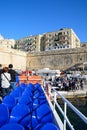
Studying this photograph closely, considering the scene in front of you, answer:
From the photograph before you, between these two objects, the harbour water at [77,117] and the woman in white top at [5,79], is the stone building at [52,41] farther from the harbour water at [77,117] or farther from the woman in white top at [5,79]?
the woman in white top at [5,79]

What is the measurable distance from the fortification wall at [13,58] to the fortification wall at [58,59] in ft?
7.96

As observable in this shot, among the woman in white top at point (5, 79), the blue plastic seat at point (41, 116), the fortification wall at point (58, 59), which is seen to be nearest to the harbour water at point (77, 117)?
the woman in white top at point (5, 79)

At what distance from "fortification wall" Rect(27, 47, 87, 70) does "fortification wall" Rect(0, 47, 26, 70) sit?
243 cm

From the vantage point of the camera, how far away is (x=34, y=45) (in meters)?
95.2

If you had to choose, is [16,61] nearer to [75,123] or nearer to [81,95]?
[81,95]

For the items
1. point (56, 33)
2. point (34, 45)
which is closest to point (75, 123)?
point (56, 33)

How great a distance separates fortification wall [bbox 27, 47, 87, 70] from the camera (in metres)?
55.7

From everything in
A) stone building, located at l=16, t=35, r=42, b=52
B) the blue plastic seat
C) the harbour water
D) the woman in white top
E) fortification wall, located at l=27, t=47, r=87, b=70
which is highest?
stone building, located at l=16, t=35, r=42, b=52

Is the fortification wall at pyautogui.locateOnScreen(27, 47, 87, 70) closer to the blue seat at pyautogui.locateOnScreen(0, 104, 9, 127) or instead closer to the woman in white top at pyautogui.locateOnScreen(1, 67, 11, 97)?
the woman in white top at pyautogui.locateOnScreen(1, 67, 11, 97)

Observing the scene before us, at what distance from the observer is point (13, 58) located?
56.7m

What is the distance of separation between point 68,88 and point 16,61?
115 feet

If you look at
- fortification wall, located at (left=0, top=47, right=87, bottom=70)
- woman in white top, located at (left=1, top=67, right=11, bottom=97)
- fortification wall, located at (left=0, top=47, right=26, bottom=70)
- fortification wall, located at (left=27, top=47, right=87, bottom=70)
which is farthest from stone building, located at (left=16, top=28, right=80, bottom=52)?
woman in white top, located at (left=1, top=67, right=11, bottom=97)

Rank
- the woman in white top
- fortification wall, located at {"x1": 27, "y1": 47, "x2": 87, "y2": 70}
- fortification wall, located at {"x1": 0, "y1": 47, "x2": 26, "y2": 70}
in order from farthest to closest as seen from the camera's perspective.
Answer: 1. fortification wall, located at {"x1": 27, "y1": 47, "x2": 87, "y2": 70}
2. fortification wall, located at {"x1": 0, "y1": 47, "x2": 26, "y2": 70}
3. the woman in white top

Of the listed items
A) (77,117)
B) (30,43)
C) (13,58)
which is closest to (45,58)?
(13,58)
